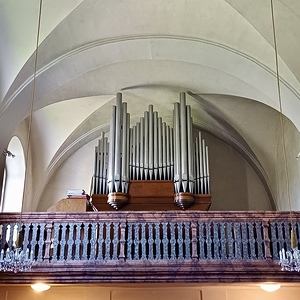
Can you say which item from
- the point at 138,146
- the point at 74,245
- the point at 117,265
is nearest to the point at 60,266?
the point at 74,245

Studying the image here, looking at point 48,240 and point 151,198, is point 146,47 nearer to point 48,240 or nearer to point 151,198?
point 151,198

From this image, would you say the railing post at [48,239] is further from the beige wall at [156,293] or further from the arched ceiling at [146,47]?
the arched ceiling at [146,47]

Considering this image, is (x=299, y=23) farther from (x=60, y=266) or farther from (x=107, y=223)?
(x=60, y=266)

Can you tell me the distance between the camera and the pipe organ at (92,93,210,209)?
961 cm

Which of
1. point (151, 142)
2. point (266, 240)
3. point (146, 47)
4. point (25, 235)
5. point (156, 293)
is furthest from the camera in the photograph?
point (151, 142)

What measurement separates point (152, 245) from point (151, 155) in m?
2.92

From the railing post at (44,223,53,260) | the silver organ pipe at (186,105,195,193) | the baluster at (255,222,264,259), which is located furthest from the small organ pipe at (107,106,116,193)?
the baluster at (255,222,264,259)

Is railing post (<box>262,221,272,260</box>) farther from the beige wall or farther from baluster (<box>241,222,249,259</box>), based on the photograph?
the beige wall

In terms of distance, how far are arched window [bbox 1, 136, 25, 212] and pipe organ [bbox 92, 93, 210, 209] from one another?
198 centimetres

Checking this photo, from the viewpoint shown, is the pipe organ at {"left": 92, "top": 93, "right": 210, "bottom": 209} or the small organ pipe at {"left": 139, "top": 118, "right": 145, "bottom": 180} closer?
the pipe organ at {"left": 92, "top": 93, "right": 210, "bottom": 209}

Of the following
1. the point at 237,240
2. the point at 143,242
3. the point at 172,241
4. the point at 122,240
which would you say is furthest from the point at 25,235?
the point at 237,240

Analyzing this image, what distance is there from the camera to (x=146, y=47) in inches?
354

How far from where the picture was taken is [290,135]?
1035 cm

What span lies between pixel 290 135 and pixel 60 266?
5.85m
